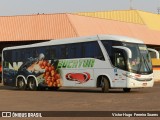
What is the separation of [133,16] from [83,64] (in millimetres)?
38523

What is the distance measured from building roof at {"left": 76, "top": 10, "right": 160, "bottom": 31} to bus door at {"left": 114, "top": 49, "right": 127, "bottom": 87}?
38.0 meters

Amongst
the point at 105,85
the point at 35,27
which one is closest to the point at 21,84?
the point at 105,85

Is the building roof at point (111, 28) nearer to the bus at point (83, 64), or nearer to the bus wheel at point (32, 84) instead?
the bus at point (83, 64)

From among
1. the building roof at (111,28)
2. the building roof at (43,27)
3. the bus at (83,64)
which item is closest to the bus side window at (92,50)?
the bus at (83,64)

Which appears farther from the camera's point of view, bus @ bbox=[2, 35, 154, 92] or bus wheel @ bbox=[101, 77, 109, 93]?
bus wheel @ bbox=[101, 77, 109, 93]

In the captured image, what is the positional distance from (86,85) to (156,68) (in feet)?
63.5

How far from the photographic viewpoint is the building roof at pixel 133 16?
206ft

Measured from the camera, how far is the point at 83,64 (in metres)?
25.8

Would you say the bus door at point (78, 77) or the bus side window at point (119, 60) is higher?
the bus side window at point (119, 60)

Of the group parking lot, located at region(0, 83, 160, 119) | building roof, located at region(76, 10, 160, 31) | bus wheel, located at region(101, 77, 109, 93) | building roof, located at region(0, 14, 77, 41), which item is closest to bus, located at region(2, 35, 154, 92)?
bus wheel, located at region(101, 77, 109, 93)

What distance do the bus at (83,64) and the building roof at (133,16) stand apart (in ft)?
111

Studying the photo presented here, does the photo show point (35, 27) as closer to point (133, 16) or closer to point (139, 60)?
point (139, 60)

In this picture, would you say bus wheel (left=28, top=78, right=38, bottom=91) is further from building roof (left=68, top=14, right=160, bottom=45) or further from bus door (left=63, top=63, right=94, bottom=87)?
building roof (left=68, top=14, right=160, bottom=45)

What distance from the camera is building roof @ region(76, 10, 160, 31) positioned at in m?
62.7
